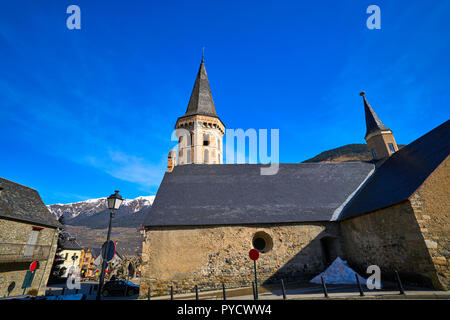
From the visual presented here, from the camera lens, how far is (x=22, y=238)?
16766mm

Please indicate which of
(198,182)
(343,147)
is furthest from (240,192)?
(343,147)

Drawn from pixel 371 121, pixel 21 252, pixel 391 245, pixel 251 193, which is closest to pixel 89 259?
pixel 21 252

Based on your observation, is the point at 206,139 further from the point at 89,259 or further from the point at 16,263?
the point at 89,259

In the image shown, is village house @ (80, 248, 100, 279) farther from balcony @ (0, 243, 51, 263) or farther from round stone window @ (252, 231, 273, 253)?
round stone window @ (252, 231, 273, 253)

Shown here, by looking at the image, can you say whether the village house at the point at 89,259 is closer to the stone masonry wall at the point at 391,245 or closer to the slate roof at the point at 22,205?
the slate roof at the point at 22,205

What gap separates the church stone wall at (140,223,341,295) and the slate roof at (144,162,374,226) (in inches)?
24.3

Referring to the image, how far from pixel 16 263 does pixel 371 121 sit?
3393cm

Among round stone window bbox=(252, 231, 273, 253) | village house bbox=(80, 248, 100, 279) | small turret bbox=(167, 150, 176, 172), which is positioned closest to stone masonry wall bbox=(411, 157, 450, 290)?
round stone window bbox=(252, 231, 273, 253)

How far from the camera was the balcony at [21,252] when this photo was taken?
15164 mm

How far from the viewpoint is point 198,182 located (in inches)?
707

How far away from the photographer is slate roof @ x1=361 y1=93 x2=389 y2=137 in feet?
73.7

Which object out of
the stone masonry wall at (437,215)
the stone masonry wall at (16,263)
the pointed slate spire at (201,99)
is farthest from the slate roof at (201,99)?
the stone masonry wall at (437,215)

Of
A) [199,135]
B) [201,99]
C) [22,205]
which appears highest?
[201,99]
